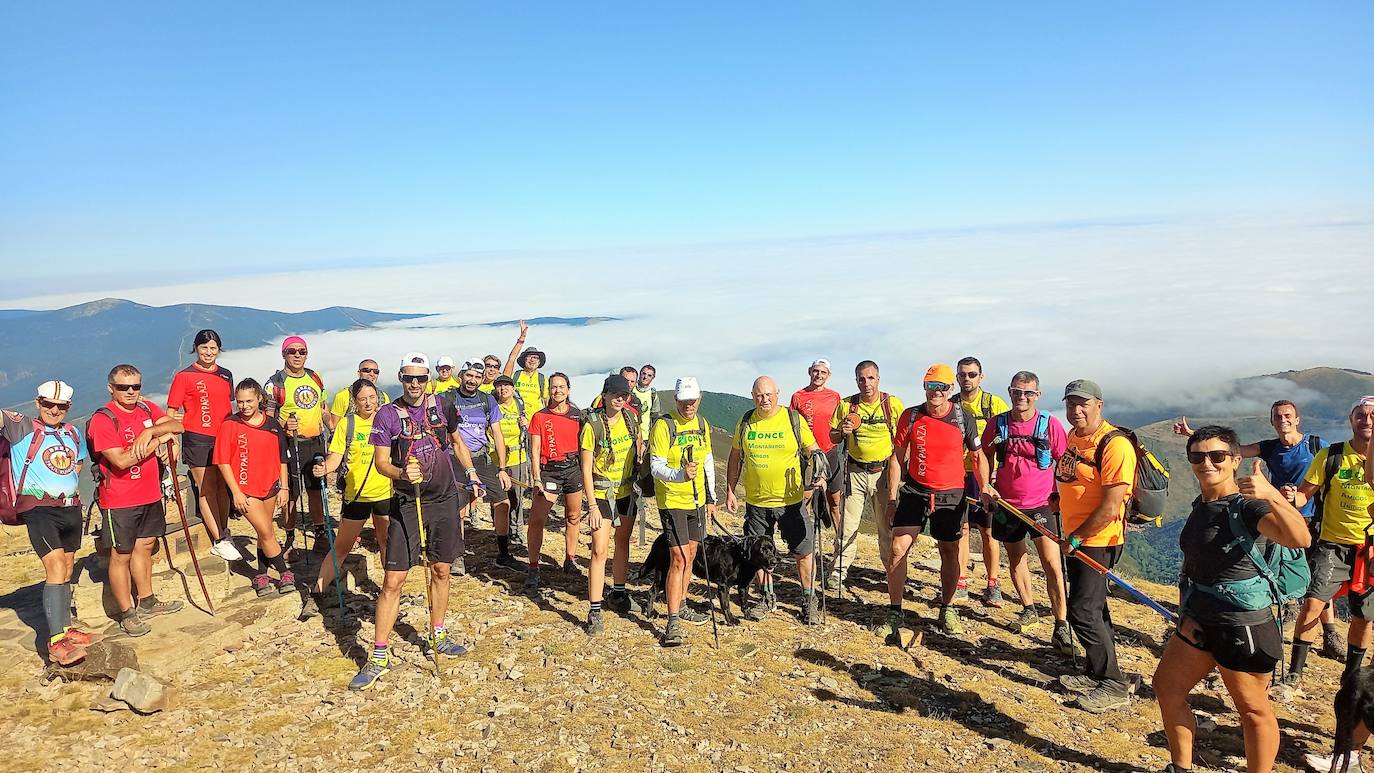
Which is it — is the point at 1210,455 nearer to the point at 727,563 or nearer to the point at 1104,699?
the point at 1104,699

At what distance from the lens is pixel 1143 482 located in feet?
20.6

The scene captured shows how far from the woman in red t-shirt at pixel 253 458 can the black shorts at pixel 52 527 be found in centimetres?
137

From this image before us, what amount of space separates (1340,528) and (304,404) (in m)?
12.0

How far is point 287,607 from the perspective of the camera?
8.82 m

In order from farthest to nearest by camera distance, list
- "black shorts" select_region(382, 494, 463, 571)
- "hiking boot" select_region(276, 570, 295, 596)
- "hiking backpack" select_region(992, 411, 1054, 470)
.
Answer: "hiking boot" select_region(276, 570, 295, 596)
"hiking backpack" select_region(992, 411, 1054, 470)
"black shorts" select_region(382, 494, 463, 571)

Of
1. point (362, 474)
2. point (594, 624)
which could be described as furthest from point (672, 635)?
point (362, 474)

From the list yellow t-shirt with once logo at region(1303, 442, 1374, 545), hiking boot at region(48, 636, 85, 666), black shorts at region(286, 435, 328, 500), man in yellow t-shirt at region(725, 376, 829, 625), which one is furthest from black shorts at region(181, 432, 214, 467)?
yellow t-shirt with once logo at region(1303, 442, 1374, 545)

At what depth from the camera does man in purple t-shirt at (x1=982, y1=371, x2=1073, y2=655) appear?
7555mm

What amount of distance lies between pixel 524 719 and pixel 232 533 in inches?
298

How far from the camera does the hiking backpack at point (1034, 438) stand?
7551mm

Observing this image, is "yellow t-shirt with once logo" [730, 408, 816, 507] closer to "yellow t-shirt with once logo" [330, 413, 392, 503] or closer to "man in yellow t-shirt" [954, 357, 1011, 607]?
"man in yellow t-shirt" [954, 357, 1011, 607]

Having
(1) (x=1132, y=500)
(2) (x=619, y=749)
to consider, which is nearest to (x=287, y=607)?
(2) (x=619, y=749)

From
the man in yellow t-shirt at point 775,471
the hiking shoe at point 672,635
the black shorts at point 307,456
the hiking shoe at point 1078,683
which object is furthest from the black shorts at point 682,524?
the black shorts at point 307,456

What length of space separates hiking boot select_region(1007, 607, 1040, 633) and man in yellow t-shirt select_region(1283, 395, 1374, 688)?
2.30m
